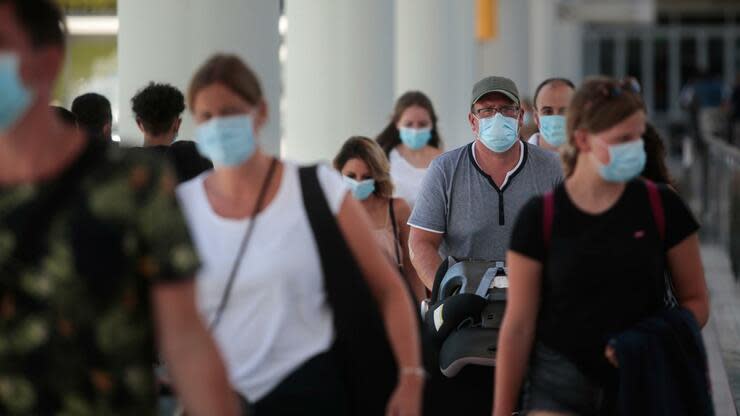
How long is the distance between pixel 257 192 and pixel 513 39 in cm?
A: 2664

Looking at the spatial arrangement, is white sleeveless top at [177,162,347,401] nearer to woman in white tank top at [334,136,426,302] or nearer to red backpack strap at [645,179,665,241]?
red backpack strap at [645,179,665,241]

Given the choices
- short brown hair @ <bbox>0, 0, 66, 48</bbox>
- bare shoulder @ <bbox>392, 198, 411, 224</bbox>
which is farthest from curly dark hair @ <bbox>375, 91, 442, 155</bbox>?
short brown hair @ <bbox>0, 0, 66, 48</bbox>

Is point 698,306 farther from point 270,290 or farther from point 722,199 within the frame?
point 722,199

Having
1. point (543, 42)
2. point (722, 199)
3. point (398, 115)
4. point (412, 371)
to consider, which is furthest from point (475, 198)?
point (543, 42)

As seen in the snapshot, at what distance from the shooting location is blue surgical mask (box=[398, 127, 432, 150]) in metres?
11.4

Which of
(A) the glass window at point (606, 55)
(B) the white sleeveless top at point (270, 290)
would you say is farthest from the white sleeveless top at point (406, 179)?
(A) the glass window at point (606, 55)

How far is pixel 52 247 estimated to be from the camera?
121 inches

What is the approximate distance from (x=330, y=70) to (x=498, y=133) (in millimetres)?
5392

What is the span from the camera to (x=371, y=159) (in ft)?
27.9

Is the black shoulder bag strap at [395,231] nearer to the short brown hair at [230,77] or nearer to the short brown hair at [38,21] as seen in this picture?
the short brown hair at [230,77]

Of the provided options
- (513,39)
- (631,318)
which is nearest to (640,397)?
(631,318)

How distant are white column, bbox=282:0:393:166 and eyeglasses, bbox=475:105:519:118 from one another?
191 inches

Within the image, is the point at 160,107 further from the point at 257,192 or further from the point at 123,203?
the point at 123,203

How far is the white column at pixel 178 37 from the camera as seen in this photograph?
9.28m
